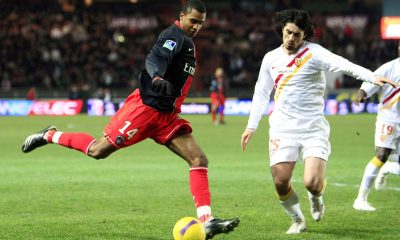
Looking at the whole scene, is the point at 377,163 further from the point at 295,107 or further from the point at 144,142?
the point at 144,142

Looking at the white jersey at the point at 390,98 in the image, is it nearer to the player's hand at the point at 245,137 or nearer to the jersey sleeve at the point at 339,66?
the jersey sleeve at the point at 339,66

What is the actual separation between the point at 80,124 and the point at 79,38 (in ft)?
47.8

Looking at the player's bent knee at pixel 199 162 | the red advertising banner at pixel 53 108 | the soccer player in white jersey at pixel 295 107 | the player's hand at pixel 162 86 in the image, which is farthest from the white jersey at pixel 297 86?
the red advertising banner at pixel 53 108

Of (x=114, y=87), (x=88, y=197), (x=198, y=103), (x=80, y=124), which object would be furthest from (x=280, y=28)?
(x=114, y=87)

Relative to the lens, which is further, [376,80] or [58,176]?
[58,176]

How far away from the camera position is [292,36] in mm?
7766

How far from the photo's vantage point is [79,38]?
135 feet

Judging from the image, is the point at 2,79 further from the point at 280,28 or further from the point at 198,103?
the point at 280,28

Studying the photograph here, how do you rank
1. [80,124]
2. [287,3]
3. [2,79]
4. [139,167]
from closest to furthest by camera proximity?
[139,167] → [80,124] → [2,79] → [287,3]

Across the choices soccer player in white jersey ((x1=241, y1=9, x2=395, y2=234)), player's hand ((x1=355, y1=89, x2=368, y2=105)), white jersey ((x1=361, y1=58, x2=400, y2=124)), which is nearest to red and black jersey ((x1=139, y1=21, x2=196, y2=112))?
soccer player in white jersey ((x1=241, y1=9, x2=395, y2=234))

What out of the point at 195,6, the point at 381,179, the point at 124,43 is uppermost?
the point at 195,6

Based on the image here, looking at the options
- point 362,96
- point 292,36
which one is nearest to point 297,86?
point 292,36

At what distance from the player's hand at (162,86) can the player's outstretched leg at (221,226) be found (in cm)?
121

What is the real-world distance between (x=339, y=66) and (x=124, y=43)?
3546 cm
